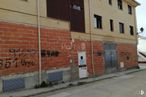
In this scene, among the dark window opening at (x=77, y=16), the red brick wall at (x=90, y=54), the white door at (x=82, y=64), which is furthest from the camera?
the white door at (x=82, y=64)

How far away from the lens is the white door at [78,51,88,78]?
21.0 meters

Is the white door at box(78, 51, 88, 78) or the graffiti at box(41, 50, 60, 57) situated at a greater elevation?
the graffiti at box(41, 50, 60, 57)

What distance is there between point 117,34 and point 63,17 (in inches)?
427

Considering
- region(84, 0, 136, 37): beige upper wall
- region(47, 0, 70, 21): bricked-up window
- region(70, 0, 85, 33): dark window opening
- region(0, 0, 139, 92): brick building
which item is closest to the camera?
region(0, 0, 139, 92): brick building

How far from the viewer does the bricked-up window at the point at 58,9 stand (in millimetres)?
17911

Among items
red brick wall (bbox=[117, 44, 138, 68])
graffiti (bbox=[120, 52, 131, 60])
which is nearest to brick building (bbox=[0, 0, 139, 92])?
red brick wall (bbox=[117, 44, 138, 68])

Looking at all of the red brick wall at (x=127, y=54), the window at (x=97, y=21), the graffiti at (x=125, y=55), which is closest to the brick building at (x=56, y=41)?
the window at (x=97, y=21)

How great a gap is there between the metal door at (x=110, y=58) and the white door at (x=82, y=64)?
13.9 ft

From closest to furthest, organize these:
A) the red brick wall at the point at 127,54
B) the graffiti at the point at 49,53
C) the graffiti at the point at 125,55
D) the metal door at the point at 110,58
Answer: the graffiti at the point at 49,53, the metal door at the point at 110,58, the red brick wall at the point at 127,54, the graffiti at the point at 125,55

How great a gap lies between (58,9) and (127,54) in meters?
14.5

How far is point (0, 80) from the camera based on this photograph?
45.9ft

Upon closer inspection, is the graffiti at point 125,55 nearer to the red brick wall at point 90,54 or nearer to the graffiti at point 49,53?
the red brick wall at point 90,54

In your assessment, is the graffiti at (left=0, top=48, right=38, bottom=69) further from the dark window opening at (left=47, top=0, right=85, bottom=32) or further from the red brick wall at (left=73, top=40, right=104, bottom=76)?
the red brick wall at (left=73, top=40, right=104, bottom=76)

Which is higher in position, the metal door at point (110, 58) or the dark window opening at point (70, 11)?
the dark window opening at point (70, 11)
